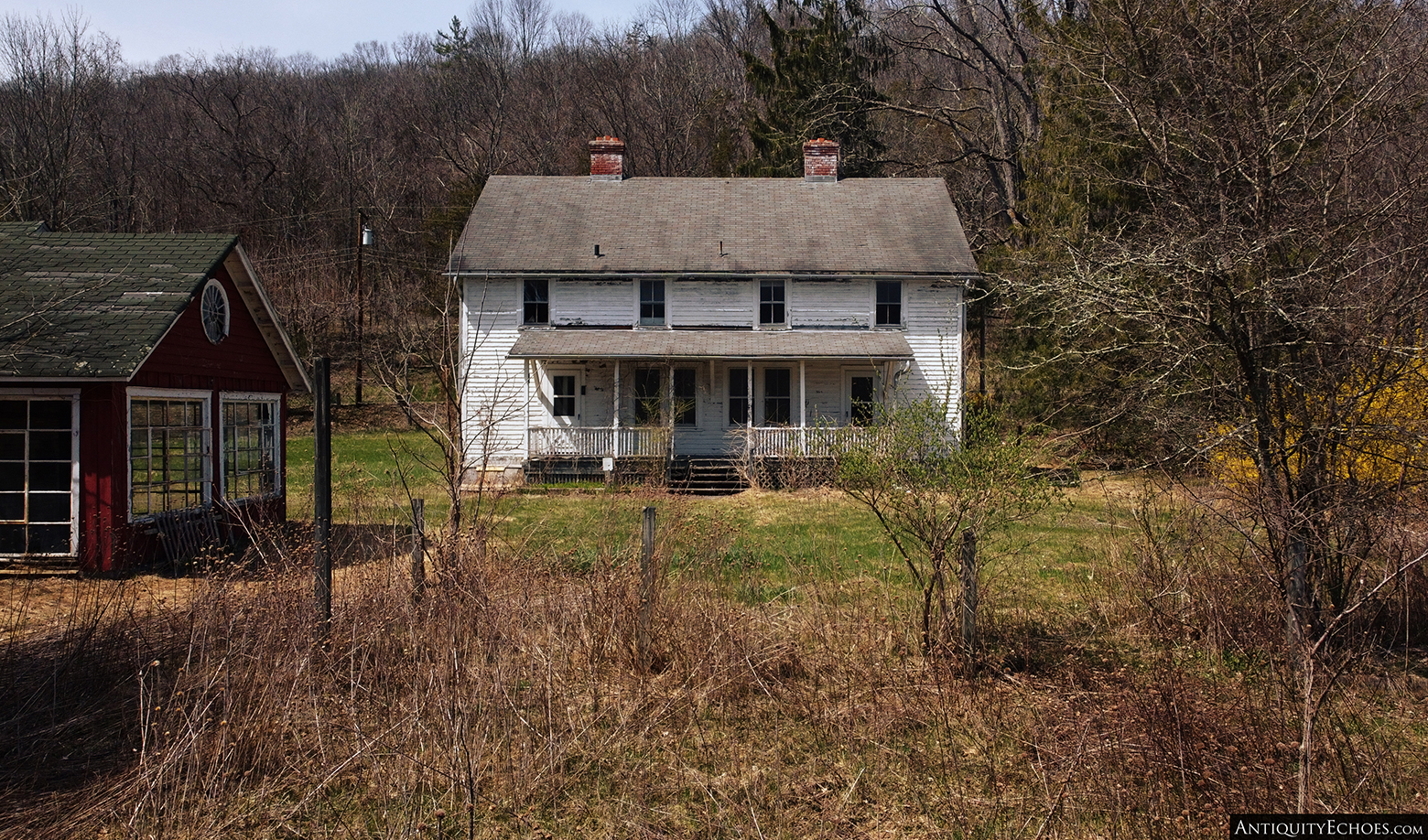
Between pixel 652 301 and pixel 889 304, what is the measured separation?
19.1 ft

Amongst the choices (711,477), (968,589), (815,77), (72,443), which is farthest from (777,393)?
(968,589)

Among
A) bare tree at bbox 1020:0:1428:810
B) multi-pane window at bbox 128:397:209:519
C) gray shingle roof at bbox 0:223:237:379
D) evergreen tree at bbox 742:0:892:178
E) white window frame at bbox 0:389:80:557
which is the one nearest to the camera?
bare tree at bbox 1020:0:1428:810

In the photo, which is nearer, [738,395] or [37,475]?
[37,475]

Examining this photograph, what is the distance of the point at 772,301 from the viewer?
77.8ft

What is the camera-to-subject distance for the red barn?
1102 centimetres

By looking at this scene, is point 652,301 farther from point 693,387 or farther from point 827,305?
point 827,305

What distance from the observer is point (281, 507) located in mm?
14617

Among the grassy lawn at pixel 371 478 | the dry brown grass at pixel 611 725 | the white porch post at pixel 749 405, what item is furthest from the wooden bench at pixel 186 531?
the white porch post at pixel 749 405

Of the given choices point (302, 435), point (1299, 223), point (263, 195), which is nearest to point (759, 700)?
point (1299, 223)

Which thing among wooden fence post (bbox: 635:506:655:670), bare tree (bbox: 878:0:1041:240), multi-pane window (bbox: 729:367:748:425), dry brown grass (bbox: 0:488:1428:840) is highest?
bare tree (bbox: 878:0:1041:240)

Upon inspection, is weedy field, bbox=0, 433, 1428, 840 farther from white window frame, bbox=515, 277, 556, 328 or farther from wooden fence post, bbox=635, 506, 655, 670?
white window frame, bbox=515, 277, 556, 328

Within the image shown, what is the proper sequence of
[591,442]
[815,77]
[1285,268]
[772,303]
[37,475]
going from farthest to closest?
1. [815,77]
2. [772,303]
3. [591,442]
4. [37,475]
5. [1285,268]

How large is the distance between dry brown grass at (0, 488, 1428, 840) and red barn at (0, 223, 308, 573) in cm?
399

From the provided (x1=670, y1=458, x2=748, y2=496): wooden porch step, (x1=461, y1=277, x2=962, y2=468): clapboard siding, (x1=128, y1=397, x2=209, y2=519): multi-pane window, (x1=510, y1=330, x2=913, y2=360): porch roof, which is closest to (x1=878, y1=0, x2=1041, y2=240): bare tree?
(x1=461, y1=277, x2=962, y2=468): clapboard siding
